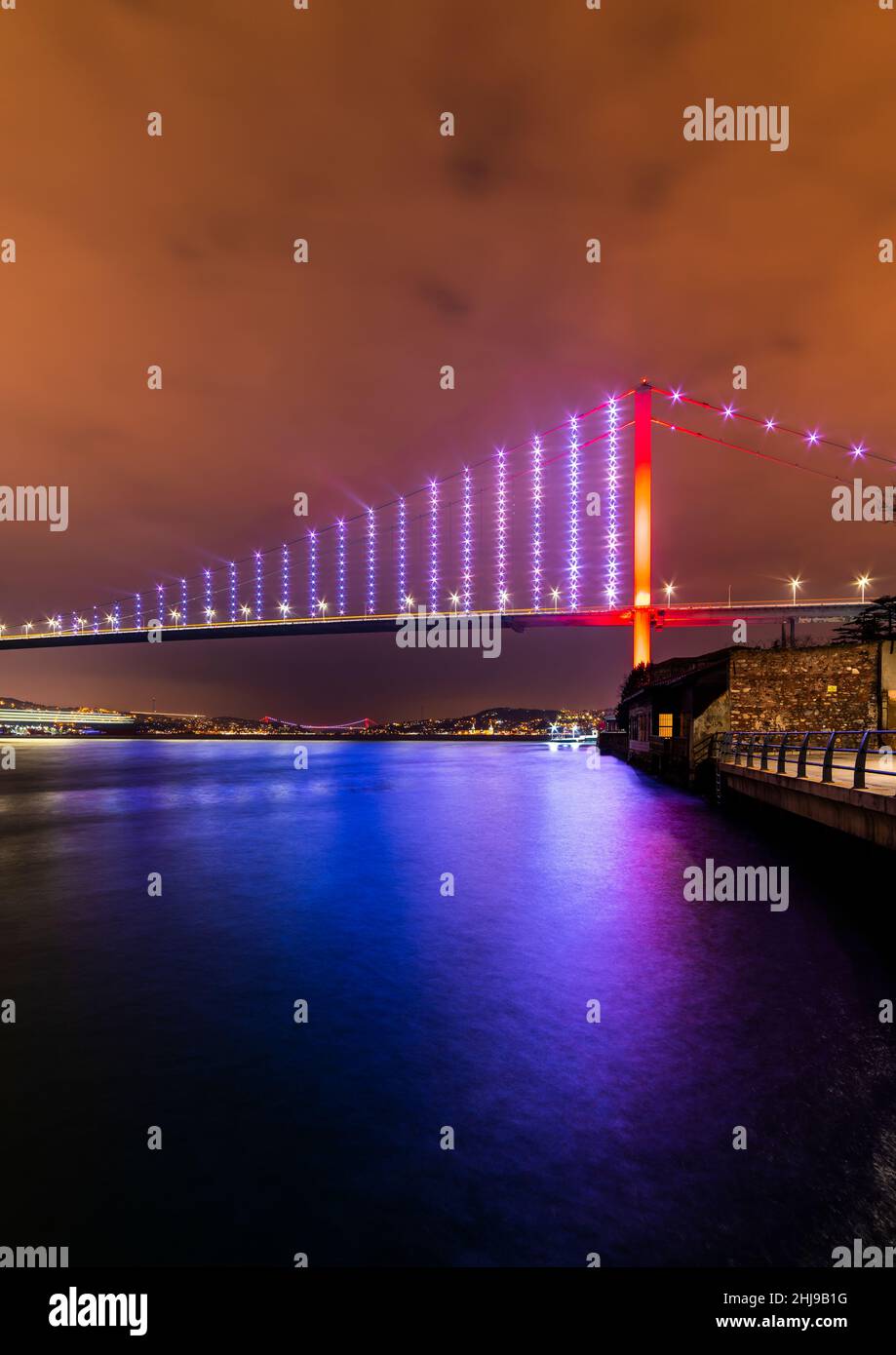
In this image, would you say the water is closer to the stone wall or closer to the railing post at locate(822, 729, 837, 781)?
the railing post at locate(822, 729, 837, 781)

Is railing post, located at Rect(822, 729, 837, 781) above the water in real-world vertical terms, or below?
above

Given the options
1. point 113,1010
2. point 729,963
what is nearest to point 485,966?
point 729,963

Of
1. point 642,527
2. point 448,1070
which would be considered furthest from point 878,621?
point 448,1070

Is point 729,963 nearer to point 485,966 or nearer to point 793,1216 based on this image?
point 485,966

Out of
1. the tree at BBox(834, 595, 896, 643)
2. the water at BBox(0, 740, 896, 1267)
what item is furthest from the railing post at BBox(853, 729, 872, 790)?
the tree at BBox(834, 595, 896, 643)

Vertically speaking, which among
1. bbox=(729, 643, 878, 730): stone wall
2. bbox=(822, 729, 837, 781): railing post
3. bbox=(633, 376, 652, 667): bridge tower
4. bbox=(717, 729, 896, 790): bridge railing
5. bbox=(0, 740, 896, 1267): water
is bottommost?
bbox=(0, 740, 896, 1267): water

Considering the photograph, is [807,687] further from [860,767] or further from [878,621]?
[878,621]

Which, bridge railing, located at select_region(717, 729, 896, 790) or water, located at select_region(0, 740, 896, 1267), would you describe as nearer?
water, located at select_region(0, 740, 896, 1267)
